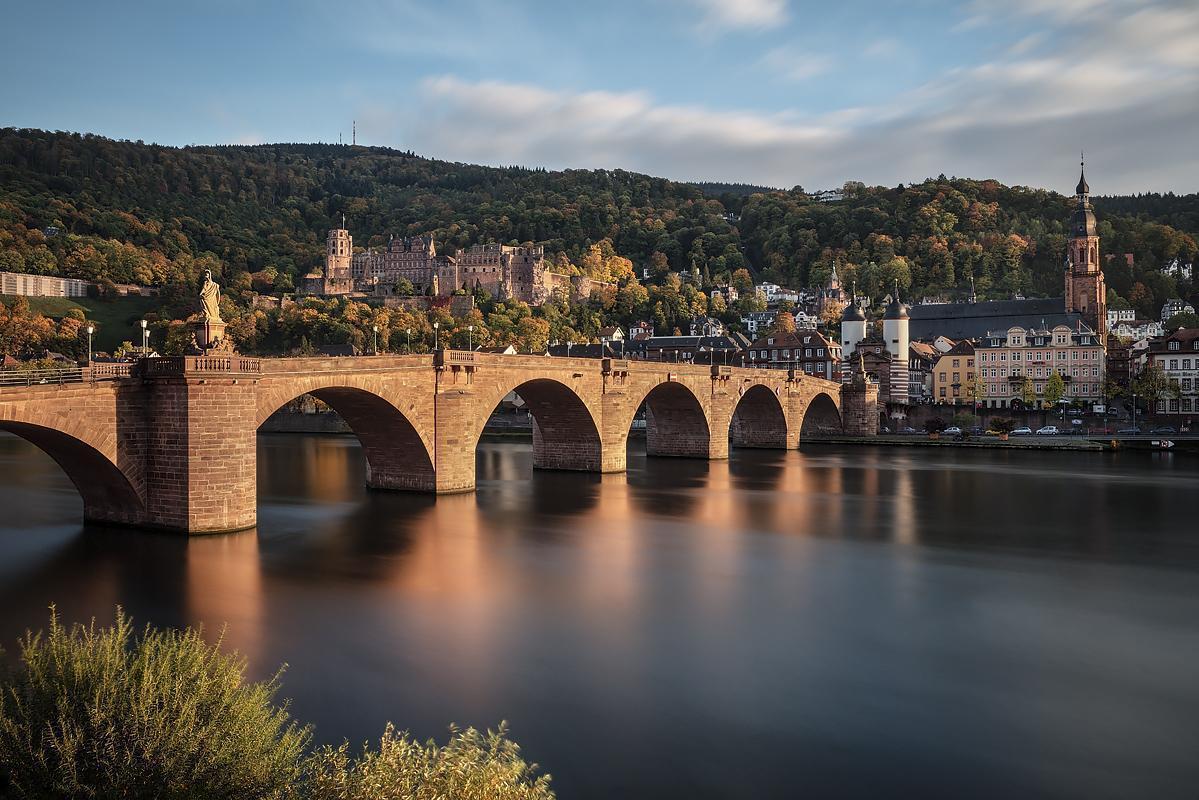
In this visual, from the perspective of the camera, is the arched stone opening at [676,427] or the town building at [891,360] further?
the town building at [891,360]

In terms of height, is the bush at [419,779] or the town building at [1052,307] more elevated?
the town building at [1052,307]

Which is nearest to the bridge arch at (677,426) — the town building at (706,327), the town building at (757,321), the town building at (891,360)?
the town building at (891,360)

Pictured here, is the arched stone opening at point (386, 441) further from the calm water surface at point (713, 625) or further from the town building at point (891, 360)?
the town building at point (891, 360)

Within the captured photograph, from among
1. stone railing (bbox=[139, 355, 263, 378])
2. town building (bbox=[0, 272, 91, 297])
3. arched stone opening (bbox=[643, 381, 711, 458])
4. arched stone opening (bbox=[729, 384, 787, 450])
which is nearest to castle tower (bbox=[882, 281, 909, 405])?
arched stone opening (bbox=[729, 384, 787, 450])

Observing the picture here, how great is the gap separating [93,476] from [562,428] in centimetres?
2005

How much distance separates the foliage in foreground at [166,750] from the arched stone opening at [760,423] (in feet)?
155

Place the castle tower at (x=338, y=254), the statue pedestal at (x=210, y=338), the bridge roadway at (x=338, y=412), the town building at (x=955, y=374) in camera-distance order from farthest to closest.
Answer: the castle tower at (x=338, y=254) → the town building at (x=955, y=374) → the statue pedestal at (x=210, y=338) → the bridge roadway at (x=338, y=412)

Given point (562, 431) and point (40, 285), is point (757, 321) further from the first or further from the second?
point (40, 285)

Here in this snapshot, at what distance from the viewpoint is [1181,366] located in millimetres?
65000

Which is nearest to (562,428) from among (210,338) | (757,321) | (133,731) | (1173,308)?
(210,338)

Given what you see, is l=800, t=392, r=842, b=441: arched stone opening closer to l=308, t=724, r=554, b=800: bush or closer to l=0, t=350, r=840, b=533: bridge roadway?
l=0, t=350, r=840, b=533: bridge roadway

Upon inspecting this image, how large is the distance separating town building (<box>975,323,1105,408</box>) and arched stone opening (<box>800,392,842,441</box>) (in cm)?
1702

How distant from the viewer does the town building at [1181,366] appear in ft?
211

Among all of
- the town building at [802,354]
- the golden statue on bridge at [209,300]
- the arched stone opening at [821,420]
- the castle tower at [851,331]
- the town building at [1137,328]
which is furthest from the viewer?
the town building at [1137,328]
